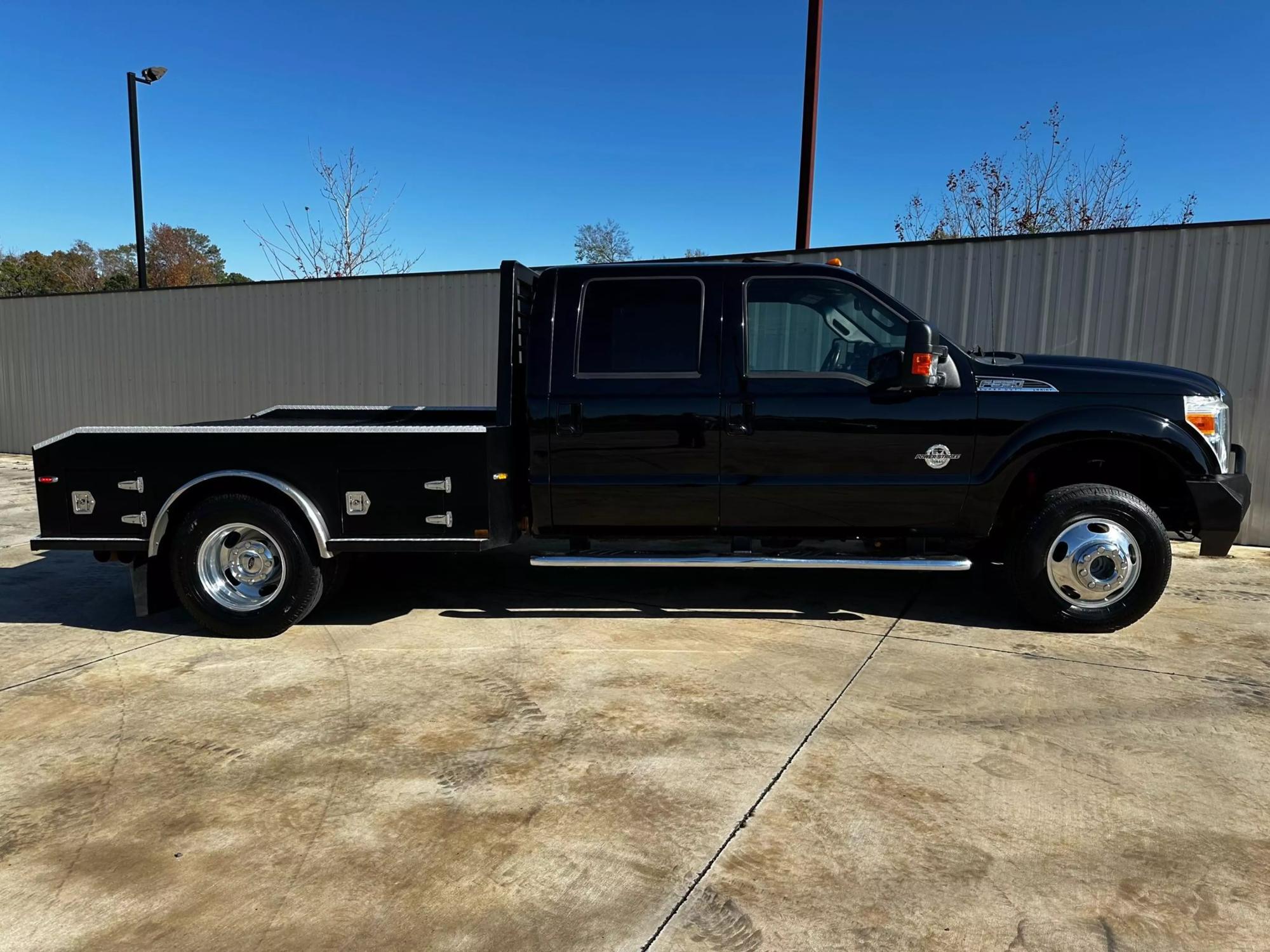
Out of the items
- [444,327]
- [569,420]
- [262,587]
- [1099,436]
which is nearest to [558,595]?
[569,420]

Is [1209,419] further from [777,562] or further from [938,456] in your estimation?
[777,562]

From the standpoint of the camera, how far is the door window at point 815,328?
4.64 m

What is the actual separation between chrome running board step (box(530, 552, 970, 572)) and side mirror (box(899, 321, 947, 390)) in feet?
3.15

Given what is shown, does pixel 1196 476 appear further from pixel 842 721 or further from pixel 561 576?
pixel 561 576

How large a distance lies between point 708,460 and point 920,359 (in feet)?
4.02

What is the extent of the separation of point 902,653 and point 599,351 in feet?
7.61

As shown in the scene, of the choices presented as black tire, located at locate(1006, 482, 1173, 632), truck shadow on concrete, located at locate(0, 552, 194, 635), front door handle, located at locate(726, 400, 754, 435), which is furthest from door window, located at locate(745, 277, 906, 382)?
truck shadow on concrete, located at locate(0, 552, 194, 635)

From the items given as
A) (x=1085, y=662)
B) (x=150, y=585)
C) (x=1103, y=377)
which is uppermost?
(x=1103, y=377)

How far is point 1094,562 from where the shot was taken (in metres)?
4.67

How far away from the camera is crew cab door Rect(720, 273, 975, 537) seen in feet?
15.0

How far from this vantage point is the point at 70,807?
2953 mm

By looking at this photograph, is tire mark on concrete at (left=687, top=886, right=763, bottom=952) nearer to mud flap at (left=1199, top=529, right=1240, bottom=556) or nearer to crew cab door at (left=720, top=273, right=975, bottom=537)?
crew cab door at (left=720, top=273, right=975, bottom=537)

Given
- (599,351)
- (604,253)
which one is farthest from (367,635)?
(604,253)

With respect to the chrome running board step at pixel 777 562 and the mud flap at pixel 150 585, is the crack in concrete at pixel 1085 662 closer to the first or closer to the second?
the chrome running board step at pixel 777 562
